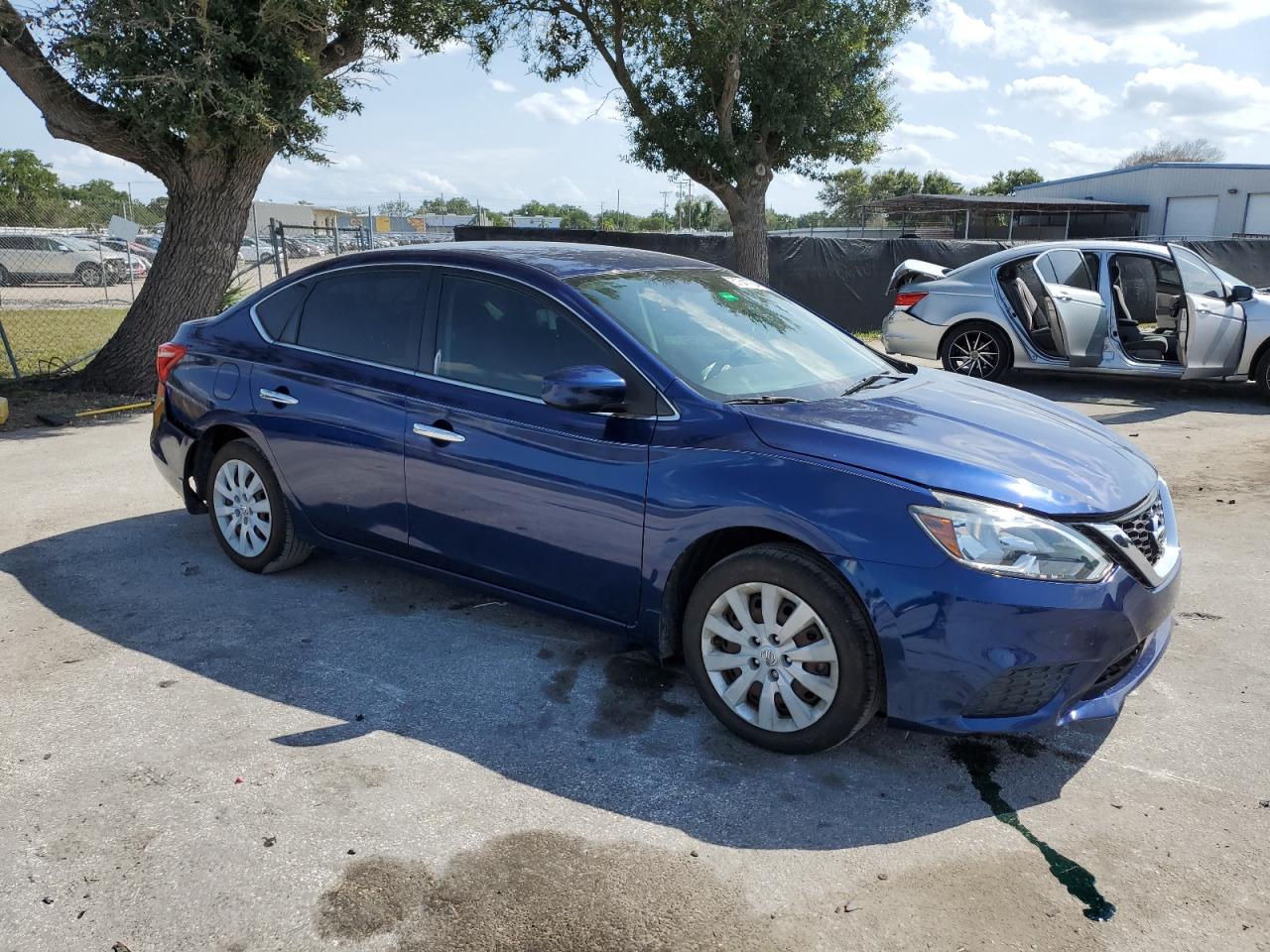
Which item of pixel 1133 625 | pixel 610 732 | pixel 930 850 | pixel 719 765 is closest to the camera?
pixel 930 850

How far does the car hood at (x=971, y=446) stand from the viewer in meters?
3.14

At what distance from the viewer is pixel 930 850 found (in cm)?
291

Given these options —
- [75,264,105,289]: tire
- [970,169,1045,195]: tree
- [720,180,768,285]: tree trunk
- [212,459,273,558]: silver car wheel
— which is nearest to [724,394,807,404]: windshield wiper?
[212,459,273,558]: silver car wheel

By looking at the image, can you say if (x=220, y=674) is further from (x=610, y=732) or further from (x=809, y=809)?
(x=809, y=809)

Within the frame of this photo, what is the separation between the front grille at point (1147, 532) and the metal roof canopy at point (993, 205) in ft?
115

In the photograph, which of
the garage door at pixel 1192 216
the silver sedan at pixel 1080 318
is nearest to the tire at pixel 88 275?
the silver sedan at pixel 1080 318

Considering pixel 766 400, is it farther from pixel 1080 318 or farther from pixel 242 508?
pixel 1080 318

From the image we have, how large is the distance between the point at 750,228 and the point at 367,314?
44.1 ft

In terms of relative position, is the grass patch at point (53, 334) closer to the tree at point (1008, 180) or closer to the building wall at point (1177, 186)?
the building wall at point (1177, 186)

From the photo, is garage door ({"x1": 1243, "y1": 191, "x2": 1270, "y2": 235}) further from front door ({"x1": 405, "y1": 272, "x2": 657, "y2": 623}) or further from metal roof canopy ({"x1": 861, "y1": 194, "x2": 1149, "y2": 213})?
front door ({"x1": 405, "y1": 272, "x2": 657, "y2": 623})

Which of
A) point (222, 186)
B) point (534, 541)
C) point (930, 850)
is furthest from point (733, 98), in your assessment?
point (930, 850)

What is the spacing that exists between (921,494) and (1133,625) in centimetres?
80

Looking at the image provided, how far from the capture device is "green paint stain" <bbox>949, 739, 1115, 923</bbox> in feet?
8.79

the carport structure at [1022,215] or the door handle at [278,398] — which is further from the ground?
the carport structure at [1022,215]
